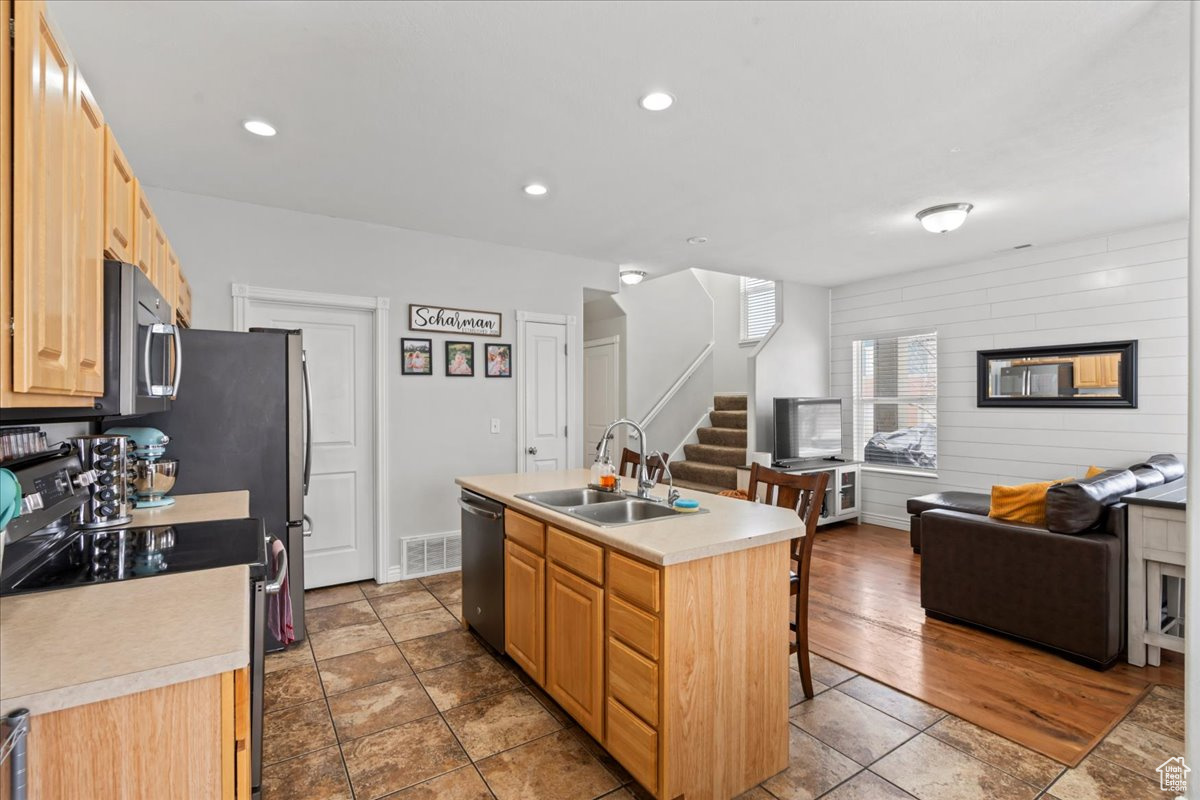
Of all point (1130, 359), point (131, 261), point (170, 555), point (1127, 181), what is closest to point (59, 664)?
point (170, 555)

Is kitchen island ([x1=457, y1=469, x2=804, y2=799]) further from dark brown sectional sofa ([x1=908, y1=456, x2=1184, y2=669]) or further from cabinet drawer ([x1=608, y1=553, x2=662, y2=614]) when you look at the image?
dark brown sectional sofa ([x1=908, y1=456, x2=1184, y2=669])

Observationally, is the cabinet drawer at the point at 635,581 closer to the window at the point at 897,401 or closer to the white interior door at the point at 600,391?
the white interior door at the point at 600,391

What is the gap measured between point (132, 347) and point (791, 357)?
18.7 ft

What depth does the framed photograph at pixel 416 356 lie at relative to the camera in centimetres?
421

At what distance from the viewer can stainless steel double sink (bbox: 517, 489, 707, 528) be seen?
2434mm

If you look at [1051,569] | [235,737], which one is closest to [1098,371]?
[1051,569]

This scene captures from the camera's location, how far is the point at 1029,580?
303 cm

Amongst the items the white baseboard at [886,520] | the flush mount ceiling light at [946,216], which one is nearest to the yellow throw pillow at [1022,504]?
the flush mount ceiling light at [946,216]

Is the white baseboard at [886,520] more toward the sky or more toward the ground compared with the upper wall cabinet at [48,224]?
more toward the ground

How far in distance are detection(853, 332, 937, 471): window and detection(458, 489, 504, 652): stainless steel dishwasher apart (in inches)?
185

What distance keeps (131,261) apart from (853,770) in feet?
10.0

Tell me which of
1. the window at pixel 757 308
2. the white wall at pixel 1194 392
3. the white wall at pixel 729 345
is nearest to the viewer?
the white wall at pixel 1194 392

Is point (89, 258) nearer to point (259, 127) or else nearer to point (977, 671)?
point (259, 127)

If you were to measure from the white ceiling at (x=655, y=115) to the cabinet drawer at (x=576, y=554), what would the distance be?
5.97ft
